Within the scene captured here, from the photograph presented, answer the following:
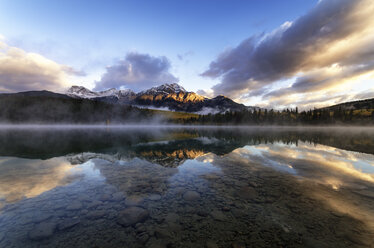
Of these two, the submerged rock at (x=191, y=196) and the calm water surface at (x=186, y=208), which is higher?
the calm water surface at (x=186, y=208)

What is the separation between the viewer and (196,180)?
42.4ft

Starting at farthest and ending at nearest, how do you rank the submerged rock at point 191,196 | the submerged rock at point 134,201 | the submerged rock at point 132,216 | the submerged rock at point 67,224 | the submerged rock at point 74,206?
the submerged rock at point 191,196 < the submerged rock at point 134,201 < the submerged rock at point 74,206 < the submerged rock at point 132,216 < the submerged rock at point 67,224

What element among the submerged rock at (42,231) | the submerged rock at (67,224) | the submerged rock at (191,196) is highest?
the submerged rock at (42,231)

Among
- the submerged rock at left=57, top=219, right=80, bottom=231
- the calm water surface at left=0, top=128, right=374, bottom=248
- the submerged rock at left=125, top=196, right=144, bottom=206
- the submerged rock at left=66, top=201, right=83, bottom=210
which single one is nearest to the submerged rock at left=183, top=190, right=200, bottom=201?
the calm water surface at left=0, top=128, right=374, bottom=248

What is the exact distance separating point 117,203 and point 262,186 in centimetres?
978

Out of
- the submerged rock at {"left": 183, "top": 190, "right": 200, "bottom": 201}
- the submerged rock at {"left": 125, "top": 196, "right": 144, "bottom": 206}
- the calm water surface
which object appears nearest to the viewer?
the calm water surface

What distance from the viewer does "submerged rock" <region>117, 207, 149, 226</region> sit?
722cm

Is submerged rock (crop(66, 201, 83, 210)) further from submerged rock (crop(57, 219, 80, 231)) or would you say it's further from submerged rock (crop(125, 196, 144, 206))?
submerged rock (crop(125, 196, 144, 206))

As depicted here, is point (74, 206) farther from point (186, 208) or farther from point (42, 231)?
point (186, 208)

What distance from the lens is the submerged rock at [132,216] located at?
23.7 ft

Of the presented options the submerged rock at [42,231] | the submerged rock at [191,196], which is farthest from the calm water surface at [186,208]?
the submerged rock at [191,196]

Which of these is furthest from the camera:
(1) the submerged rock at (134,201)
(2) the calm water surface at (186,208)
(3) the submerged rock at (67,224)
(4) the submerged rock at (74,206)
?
(1) the submerged rock at (134,201)

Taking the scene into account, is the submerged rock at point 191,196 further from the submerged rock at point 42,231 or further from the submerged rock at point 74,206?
the submerged rock at point 42,231

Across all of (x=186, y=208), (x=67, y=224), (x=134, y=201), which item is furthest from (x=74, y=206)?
(x=186, y=208)
